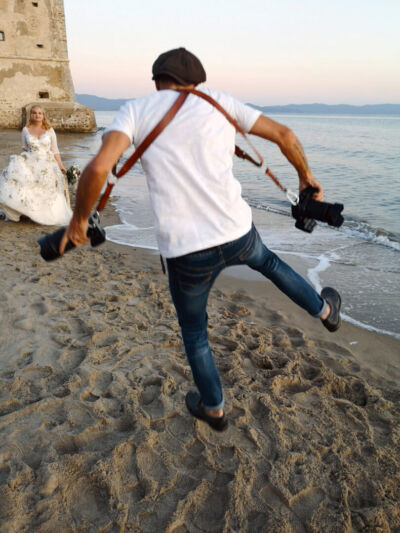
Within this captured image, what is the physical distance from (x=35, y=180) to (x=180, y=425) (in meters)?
5.96

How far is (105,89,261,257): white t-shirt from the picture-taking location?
173 centimetres

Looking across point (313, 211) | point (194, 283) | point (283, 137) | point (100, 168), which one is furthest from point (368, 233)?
point (100, 168)

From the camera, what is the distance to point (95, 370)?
3.04 metres

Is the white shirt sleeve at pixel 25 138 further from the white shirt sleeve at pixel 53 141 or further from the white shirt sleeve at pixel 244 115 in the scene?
the white shirt sleeve at pixel 244 115

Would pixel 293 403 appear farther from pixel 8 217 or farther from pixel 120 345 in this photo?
pixel 8 217

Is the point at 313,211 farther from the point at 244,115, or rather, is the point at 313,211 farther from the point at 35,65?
the point at 35,65

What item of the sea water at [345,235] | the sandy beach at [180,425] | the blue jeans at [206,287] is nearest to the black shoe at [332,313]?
the blue jeans at [206,287]

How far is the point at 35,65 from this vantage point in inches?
1221

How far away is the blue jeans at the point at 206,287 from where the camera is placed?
1.92m

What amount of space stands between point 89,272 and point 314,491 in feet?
12.6

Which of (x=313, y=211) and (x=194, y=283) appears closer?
(x=194, y=283)

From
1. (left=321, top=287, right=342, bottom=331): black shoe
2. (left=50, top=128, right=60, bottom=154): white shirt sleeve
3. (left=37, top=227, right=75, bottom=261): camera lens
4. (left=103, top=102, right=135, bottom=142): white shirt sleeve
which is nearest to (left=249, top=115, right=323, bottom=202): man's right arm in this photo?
(left=103, top=102, right=135, bottom=142): white shirt sleeve

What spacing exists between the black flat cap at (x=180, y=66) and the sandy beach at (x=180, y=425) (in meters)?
2.05

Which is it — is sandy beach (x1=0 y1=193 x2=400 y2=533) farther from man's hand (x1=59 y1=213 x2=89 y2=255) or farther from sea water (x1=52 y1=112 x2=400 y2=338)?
man's hand (x1=59 y1=213 x2=89 y2=255)
